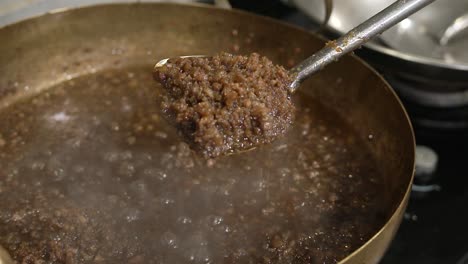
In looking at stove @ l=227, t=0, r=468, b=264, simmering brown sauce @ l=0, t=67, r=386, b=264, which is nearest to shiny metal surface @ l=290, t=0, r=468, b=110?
stove @ l=227, t=0, r=468, b=264

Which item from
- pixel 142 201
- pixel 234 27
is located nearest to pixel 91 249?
pixel 142 201

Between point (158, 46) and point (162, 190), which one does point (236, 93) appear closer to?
point (162, 190)

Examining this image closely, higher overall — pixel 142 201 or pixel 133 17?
pixel 133 17

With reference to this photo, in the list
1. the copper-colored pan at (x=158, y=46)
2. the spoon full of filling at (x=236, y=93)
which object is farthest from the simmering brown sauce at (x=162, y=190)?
the spoon full of filling at (x=236, y=93)

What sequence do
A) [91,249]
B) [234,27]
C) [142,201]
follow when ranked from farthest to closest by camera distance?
[234,27] < [142,201] < [91,249]

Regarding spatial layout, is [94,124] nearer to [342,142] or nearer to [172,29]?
[172,29]

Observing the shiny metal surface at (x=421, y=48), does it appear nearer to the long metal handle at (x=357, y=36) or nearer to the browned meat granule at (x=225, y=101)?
the long metal handle at (x=357, y=36)

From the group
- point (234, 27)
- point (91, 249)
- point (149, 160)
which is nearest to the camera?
point (91, 249)
